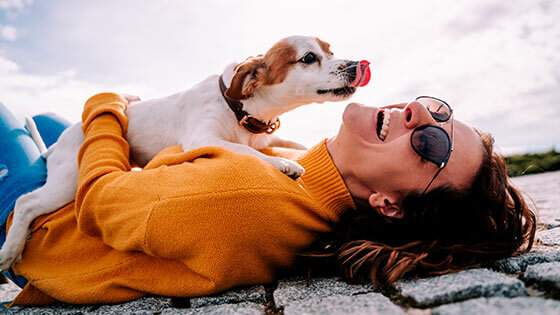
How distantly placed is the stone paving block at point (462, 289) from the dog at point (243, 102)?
1485mm

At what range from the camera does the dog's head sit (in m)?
2.58

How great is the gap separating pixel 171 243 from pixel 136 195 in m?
0.25

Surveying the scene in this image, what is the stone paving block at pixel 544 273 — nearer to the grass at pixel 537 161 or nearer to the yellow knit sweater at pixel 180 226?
the yellow knit sweater at pixel 180 226

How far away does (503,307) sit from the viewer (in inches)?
Result: 38.6

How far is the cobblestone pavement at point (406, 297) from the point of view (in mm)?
1051

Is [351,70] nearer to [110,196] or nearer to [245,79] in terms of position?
[245,79]

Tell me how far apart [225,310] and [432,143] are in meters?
1.05

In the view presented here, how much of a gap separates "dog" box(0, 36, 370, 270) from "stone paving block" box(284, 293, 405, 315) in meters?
1.30

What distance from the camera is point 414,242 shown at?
5.43 ft

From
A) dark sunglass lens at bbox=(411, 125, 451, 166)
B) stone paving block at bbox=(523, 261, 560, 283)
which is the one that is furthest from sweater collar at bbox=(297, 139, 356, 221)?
stone paving block at bbox=(523, 261, 560, 283)

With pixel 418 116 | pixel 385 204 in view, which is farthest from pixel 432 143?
pixel 385 204

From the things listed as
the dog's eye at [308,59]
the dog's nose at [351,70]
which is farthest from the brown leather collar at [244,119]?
the dog's nose at [351,70]

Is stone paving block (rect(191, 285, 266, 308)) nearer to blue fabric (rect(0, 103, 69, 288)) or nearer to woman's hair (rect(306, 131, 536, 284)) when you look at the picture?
woman's hair (rect(306, 131, 536, 284))

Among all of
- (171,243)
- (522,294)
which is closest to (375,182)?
(522,294)
